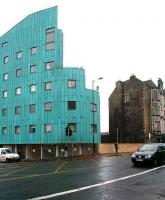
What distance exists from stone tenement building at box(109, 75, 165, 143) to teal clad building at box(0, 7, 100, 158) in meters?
18.6

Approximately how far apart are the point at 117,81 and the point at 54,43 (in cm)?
2724

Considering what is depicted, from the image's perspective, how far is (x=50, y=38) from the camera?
5122 centimetres

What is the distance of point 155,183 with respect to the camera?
49.8 ft

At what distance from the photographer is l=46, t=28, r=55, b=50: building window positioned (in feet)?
167

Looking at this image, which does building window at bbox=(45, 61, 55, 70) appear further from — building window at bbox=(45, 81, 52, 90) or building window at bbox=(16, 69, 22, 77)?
building window at bbox=(16, 69, 22, 77)

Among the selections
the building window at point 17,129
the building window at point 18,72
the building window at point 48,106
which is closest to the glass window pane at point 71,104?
the building window at point 48,106

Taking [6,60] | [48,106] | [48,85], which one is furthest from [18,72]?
[48,106]

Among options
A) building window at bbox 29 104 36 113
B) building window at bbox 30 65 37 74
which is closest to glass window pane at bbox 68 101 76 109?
building window at bbox 29 104 36 113

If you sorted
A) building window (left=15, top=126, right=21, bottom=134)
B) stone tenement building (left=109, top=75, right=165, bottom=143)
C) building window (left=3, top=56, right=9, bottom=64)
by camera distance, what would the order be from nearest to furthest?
Result: 1. building window (left=15, top=126, right=21, bottom=134)
2. building window (left=3, top=56, right=9, bottom=64)
3. stone tenement building (left=109, top=75, right=165, bottom=143)

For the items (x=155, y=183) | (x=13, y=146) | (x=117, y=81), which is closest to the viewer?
(x=155, y=183)

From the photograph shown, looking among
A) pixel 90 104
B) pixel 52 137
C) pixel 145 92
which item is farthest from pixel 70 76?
pixel 145 92

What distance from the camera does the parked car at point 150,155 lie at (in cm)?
2333

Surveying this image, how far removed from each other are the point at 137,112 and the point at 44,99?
2522 cm

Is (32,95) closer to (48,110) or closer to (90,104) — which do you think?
(48,110)
